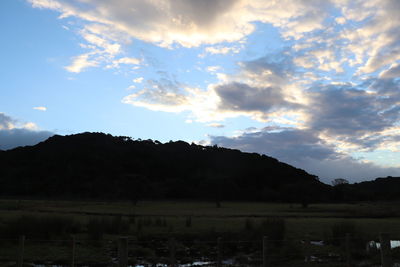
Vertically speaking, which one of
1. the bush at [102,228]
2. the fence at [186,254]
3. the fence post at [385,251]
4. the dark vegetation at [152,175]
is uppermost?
the dark vegetation at [152,175]

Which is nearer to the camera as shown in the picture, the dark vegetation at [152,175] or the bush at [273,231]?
the bush at [273,231]

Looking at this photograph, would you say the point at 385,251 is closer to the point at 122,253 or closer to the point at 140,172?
the point at 122,253

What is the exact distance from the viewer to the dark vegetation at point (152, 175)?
8800 cm

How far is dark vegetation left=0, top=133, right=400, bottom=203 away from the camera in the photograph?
88.0 m

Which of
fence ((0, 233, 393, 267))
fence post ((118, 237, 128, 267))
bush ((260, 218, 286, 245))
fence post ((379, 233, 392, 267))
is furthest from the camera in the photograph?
bush ((260, 218, 286, 245))

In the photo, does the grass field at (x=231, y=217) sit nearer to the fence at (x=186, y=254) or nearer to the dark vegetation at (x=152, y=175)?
the fence at (x=186, y=254)

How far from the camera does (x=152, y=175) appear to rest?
120 m

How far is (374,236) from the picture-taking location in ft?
67.2

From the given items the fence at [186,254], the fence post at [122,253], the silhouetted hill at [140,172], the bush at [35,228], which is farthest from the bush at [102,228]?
the silhouetted hill at [140,172]

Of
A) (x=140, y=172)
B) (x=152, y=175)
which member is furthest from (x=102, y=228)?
(x=152, y=175)

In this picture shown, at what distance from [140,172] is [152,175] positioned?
381 centimetres

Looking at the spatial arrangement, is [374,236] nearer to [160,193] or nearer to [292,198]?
[292,198]

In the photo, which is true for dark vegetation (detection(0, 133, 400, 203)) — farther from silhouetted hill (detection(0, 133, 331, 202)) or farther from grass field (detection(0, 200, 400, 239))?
grass field (detection(0, 200, 400, 239))

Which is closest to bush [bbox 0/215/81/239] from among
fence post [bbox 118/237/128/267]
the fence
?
the fence
